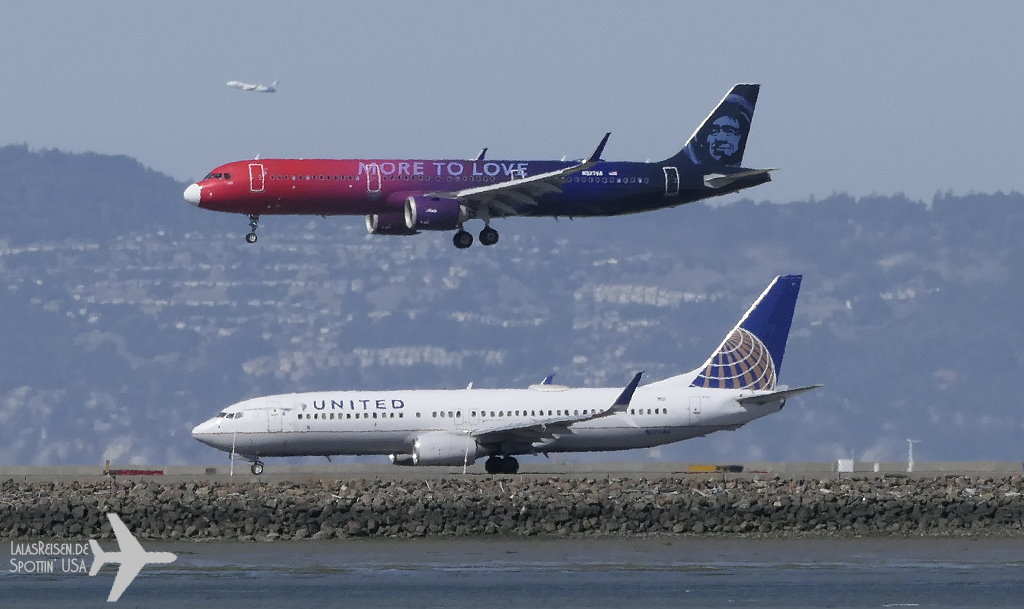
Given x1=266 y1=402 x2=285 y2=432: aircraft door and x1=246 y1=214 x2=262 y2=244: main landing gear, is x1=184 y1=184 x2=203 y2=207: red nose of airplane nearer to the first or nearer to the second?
x1=246 y1=214 x2=262 y2=244: main landing gear

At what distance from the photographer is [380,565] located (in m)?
57.0

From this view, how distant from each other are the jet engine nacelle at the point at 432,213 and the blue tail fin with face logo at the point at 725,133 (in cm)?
1049

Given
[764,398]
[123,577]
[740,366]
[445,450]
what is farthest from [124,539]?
[740,366]

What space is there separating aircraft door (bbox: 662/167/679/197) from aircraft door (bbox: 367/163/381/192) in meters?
10.5

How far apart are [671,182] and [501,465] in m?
12.3

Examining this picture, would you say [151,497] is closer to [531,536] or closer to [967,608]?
[531,536]

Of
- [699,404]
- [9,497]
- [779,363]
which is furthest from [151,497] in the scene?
[779,363]

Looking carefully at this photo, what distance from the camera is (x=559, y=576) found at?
2154 inches

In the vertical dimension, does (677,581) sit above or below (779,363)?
below

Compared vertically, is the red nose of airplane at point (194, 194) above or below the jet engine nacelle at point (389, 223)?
above

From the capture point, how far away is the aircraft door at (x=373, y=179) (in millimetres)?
77250

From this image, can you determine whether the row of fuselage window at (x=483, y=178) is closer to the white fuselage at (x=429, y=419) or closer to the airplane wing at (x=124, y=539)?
the white fuselage at (x=429, y=419)

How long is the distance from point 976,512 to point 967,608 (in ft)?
49.9

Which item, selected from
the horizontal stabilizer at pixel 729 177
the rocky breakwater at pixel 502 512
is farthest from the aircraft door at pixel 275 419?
the horizontal stabilizer at pixel 729 177
